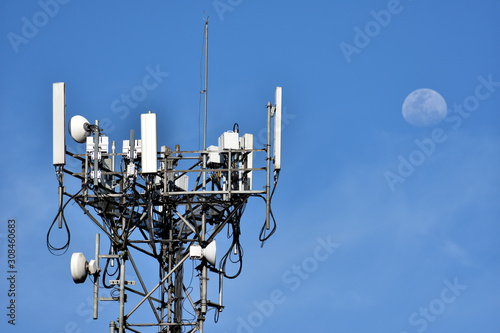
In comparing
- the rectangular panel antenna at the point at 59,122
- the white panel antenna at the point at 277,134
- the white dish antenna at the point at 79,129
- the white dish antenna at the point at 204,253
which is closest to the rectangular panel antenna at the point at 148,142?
the white dish antenna at the point at 79,129

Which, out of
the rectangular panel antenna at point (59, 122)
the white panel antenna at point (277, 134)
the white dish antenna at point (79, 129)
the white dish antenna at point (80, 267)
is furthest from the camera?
the white dish antenna at point (79, 129)

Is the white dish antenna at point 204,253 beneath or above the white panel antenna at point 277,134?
beneath

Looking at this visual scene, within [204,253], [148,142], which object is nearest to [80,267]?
[204,253]

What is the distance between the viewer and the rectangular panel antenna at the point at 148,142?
5194 centimetres

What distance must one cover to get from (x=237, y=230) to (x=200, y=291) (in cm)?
259

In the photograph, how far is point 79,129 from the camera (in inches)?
2111

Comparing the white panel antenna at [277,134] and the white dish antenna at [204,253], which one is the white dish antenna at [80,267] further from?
the white panel antenna at [277,134]

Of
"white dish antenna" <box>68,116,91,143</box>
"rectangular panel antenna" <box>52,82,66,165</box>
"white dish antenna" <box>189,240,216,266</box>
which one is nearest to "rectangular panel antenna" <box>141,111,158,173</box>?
"white dish antenna" <box>68,116,91,143</box>

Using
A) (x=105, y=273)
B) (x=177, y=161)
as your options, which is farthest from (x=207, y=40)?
(x=105, y=273)

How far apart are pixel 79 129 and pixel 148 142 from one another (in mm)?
2904

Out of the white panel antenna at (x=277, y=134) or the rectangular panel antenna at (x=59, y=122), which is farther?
the rectangular panel antenna at (x=59, y=122)

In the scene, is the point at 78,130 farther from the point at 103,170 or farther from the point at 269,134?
the point at 269,134

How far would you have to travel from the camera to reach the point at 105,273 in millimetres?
53812

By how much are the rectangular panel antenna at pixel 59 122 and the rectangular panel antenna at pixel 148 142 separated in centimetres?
277
